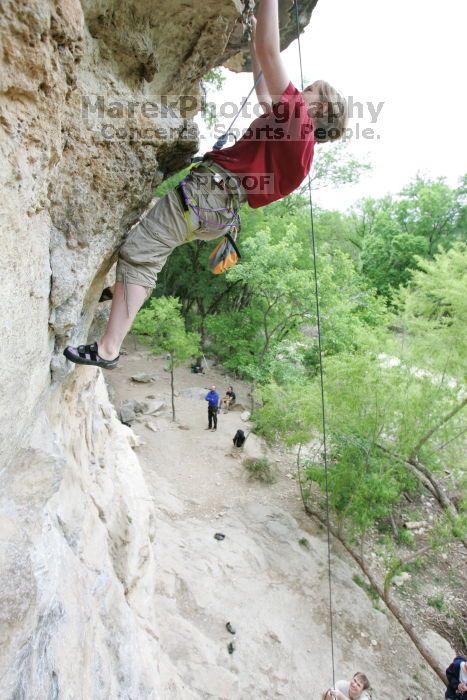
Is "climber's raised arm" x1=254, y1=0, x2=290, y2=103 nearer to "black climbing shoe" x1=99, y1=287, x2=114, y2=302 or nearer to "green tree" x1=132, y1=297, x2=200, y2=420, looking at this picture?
"black climbing shoe" x1=99, y1=287, x2=114, y2=302

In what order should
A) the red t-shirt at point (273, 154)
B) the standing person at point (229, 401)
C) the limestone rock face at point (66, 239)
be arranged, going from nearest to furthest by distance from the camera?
the limestone rock face at point (66, 239)
the red t-shirt at point (273, 154)
the standing person at point (229, 401)

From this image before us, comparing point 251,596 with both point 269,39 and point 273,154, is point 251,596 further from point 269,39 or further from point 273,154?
point 269,39

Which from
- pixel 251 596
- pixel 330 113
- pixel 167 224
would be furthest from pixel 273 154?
pixel 251 596

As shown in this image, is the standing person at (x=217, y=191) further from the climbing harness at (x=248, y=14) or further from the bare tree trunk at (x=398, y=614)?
the bare tree trunk at (x=398, y=614)

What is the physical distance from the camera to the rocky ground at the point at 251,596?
6.46 meters

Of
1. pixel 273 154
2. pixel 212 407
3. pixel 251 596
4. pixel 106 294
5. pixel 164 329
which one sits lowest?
pixel 251 596

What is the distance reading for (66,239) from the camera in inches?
99.7

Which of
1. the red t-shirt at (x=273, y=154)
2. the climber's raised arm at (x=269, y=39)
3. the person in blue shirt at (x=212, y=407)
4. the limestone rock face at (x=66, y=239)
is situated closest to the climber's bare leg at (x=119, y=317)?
the limestone rock face at (x=66, y=239)

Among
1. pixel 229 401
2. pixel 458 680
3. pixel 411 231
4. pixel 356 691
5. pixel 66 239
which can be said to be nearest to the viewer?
pixel 66 239

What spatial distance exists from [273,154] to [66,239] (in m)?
1.44

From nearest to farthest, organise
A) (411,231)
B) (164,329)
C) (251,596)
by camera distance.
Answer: (251,596)
(164,329)
(411,231)

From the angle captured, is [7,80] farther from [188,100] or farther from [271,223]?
[271,223]

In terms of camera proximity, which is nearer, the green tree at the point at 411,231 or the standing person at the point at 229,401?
the standing person at the point at 229,401

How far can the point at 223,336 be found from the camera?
17.3 m
